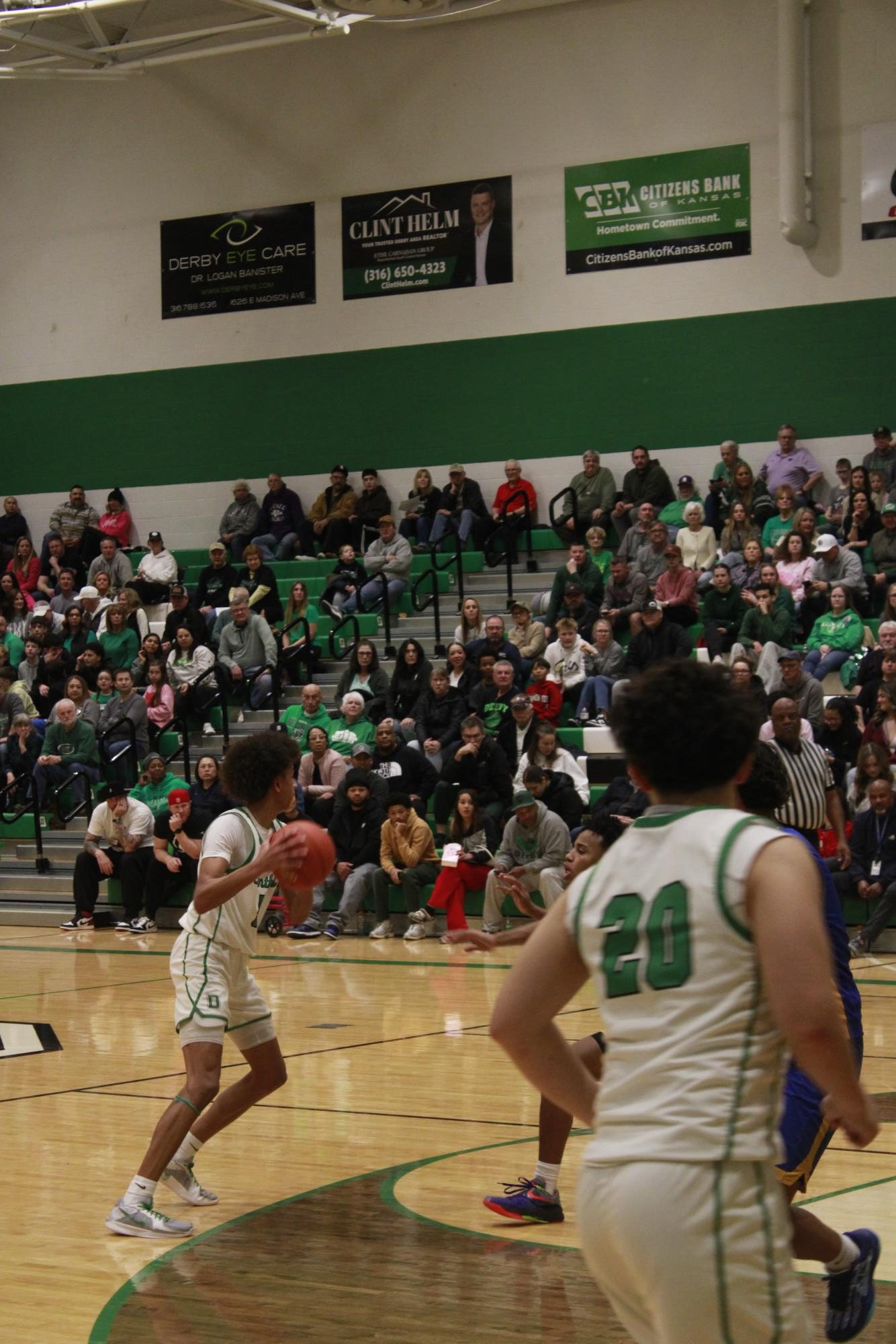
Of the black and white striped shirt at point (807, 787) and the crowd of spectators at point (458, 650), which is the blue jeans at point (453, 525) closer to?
the crowd of spectators at point (458, 650)

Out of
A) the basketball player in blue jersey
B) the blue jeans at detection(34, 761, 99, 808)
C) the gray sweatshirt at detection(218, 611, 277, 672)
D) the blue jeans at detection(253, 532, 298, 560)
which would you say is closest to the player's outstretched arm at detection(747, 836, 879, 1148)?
the basketball player in blue jersey

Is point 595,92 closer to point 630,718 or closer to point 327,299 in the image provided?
point 327,299

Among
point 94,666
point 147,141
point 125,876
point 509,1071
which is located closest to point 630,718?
point 509,1071

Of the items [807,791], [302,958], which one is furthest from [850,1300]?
[302,958]

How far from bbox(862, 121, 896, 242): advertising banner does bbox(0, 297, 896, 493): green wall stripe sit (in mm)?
814

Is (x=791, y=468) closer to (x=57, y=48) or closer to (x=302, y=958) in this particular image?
(x=302, y=958)

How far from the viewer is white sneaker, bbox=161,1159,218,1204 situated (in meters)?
5.13

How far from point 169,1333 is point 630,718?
97.2 inches

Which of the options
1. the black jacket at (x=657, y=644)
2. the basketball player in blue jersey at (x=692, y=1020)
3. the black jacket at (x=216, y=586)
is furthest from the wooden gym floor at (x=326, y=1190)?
the black jacket at (x=216, y=586)

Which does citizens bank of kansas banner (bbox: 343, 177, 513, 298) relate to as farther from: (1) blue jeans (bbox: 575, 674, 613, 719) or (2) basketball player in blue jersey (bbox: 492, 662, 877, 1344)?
(2) basketball player in blue jersey (bbox: 492, 662, 877, 1344)

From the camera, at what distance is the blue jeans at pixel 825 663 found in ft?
45.7

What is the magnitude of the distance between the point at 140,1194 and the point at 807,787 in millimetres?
3643

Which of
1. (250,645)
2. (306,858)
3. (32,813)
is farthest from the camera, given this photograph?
(250,645)

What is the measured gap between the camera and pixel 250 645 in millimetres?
16984
